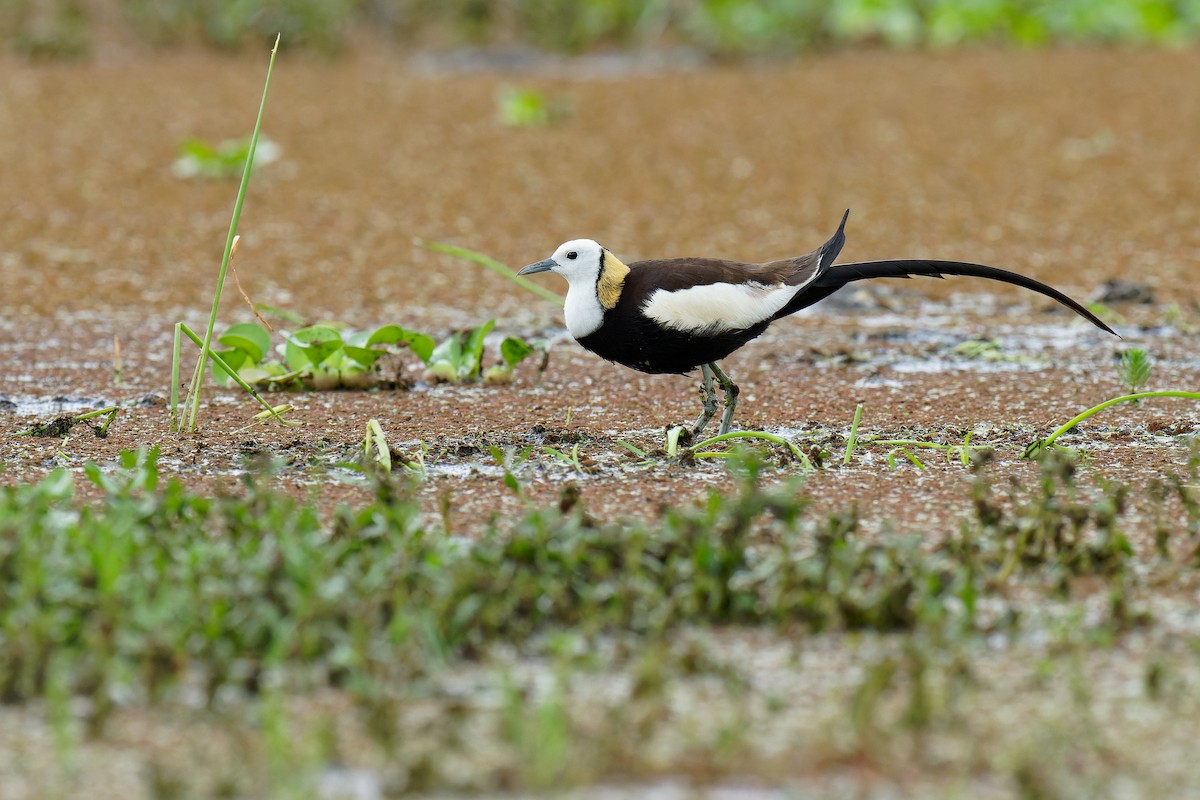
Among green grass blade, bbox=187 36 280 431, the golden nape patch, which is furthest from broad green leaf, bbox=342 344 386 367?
the golden nape patch

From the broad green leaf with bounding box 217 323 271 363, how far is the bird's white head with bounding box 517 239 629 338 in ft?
3.46

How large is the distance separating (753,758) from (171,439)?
2.04 meters

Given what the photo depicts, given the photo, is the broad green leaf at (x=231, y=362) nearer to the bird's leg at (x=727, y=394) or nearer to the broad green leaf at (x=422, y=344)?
the broad green leaf at (x=422, y=344)

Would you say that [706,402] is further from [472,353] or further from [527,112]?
[527,112]

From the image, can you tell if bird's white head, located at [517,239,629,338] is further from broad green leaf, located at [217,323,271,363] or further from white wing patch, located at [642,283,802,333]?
broad green leaf, located at [217,323,271,363]

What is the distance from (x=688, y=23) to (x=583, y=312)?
7843 mm

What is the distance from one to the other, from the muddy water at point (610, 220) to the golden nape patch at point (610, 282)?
37cm

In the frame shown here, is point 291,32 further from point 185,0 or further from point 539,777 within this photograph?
point 539,777

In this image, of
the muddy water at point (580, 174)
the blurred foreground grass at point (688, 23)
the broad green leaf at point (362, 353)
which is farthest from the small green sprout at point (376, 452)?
the blurred foreground grass at point (688, 23)

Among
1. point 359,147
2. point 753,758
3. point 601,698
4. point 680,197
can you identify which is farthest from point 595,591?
point 359,147

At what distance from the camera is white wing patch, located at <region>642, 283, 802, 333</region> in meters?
3.48

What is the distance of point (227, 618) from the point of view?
2445mm

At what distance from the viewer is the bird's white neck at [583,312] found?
3523mm

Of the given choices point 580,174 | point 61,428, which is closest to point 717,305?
point 61,428
